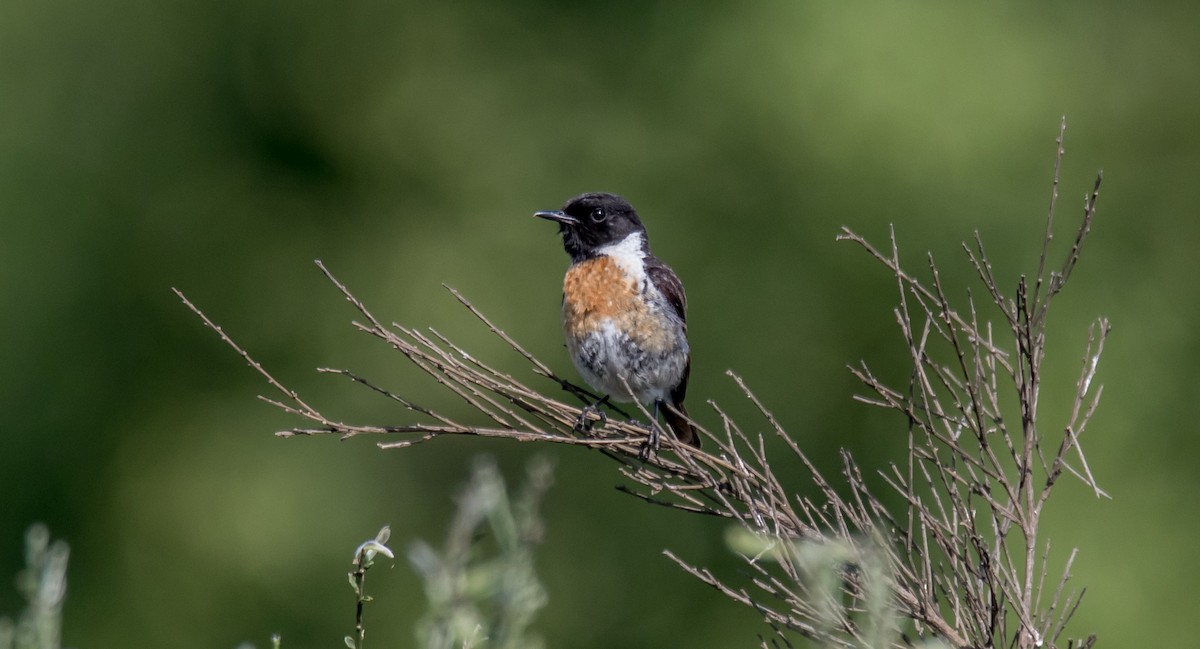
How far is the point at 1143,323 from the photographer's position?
10.9m

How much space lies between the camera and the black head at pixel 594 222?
5.63 m

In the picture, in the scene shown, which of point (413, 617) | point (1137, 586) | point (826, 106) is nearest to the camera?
point (1137, 586)

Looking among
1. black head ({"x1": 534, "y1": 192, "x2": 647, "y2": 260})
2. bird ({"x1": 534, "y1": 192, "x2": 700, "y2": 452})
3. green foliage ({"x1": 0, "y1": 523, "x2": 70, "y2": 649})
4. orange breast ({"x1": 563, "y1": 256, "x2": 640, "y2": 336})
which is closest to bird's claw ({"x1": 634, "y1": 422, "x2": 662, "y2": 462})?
green foliage ({"x1": 0, "y1": 523, "x2": 70, "y2": 649})

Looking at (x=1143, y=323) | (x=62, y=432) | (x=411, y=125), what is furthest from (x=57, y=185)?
(x=1143, y=323)

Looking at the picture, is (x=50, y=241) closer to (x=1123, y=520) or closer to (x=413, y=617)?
(x=413, y=617)

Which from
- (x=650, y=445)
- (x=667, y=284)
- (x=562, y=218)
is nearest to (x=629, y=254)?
(x=667, y=284)

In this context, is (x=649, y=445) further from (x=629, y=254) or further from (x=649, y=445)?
(x=629, y=254)

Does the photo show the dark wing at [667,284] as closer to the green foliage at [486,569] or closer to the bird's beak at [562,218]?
the bird's beak at [562,218]

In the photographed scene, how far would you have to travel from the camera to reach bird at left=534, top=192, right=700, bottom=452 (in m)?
5.36

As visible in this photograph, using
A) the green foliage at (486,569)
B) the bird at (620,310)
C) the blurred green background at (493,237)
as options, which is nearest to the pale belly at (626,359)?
the bird at (620,310)

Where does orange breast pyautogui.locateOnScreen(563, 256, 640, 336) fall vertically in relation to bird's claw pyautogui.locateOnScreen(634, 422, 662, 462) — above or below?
below

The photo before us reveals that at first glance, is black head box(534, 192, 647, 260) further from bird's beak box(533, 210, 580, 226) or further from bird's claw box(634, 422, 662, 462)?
bird's claw box(634, 422, 662, 462)

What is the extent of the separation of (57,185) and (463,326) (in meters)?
3.77

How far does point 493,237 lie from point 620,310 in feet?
25.1
